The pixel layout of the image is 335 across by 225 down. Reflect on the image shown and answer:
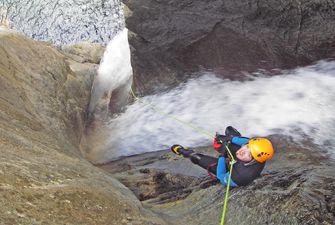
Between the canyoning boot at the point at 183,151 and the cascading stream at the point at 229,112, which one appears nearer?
the canyoning boot at the point at 183,151

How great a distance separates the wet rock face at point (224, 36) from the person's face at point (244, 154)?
171 inches

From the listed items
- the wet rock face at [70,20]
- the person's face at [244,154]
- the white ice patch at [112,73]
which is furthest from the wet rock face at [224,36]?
the wet rock face at [70,20]

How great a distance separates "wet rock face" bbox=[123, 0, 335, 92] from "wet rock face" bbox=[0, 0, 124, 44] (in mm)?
11545

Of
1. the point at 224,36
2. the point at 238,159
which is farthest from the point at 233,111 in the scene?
the point at 238,159

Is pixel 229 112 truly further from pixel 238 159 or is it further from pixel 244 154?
pixel 244 154

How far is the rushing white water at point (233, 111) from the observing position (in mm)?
9625

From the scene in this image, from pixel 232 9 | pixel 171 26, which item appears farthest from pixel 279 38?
pixel 171 26

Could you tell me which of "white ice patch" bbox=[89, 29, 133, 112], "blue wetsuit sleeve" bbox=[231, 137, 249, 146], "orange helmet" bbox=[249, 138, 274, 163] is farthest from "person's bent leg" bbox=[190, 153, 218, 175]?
"white ice patch" bbox=[89, 29, 133, 112]

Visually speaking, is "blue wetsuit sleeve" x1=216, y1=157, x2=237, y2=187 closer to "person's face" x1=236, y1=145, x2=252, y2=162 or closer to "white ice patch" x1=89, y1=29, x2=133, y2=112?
"person's face" x1=236, y1=145, x2=252, y2=162

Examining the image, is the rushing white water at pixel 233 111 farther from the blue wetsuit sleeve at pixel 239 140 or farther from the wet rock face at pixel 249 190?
the blue wetsuit sleeve at pixel 239 140

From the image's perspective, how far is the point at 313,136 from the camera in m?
8.80

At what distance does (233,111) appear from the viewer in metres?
10.8

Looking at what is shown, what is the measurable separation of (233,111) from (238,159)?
3.59 m

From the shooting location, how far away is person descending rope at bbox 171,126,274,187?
6.86 metres
